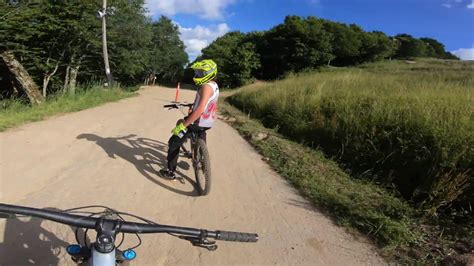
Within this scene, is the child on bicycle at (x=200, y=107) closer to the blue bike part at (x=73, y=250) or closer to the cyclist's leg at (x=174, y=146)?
the cyclist's leg at (x=174, y=146)

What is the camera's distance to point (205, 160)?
5543mm

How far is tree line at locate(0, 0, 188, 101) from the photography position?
17.1 metres

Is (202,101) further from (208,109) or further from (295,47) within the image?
(295,47)

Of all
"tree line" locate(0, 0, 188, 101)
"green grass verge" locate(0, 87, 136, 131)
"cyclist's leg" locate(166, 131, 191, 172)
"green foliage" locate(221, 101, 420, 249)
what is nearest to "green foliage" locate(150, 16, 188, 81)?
"tree line" locate(0, 0, 188, 101)

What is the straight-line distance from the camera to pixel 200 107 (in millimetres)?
5305

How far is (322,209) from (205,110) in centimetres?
214

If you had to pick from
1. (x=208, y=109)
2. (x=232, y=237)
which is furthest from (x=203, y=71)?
(x=232, y=237)

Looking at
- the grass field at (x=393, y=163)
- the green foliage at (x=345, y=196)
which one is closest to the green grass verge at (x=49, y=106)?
the grass field at (x=393, y=163)

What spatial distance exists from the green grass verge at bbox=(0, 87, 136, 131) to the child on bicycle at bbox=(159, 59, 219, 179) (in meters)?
4.63

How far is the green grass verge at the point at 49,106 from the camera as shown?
912cm

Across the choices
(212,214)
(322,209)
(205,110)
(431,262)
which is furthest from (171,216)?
(431,262)

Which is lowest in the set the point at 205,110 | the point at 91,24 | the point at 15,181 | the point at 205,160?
the point at 15,181

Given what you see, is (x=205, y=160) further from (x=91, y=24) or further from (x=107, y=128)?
(x=91, y=24)

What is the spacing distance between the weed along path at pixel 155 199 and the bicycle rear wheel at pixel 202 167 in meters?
0.16
